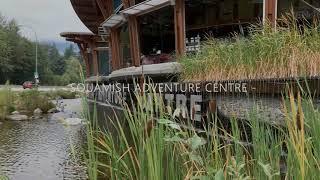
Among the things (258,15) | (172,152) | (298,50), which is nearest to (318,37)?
(298,50)

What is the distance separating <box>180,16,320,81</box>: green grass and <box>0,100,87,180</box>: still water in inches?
125

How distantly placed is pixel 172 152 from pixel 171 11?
44.7 ft

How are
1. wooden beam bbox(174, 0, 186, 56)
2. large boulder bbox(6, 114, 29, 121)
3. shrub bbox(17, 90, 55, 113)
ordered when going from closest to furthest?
wooden beam bbox(174, 0, 186, 56)
large boulder bbox(6, 114, 29, 121)
shrub bbox(17, 90, 55, 113)

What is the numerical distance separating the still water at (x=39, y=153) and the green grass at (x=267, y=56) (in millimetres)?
3185

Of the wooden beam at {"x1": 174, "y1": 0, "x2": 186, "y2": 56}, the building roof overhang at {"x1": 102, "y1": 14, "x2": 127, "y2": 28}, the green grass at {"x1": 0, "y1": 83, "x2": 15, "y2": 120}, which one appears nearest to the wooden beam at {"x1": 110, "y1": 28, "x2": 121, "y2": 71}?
the building roof overhang at {"x1": 102, "y1": 14, "x2": 127, "y2": 28}

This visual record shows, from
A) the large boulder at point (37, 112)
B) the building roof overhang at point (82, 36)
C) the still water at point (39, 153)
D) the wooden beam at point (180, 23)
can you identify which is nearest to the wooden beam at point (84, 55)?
the building roof overhang at point (82, 36)

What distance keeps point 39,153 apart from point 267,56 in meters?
5.49

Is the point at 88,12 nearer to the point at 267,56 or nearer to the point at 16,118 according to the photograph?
the point at 16,118

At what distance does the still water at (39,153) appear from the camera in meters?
7.64

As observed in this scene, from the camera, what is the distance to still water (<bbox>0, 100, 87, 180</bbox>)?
301 inches

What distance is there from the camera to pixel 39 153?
9.73m

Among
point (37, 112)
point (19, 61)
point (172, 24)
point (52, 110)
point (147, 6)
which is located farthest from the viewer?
point (19, 61)

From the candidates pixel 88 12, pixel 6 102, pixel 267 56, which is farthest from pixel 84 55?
pixel 267 56

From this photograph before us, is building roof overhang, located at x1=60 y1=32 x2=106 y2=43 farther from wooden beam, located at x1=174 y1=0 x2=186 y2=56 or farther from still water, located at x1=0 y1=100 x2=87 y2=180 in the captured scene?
wooden beam, located at x1=174 y1=0 x2=186 y2=56
